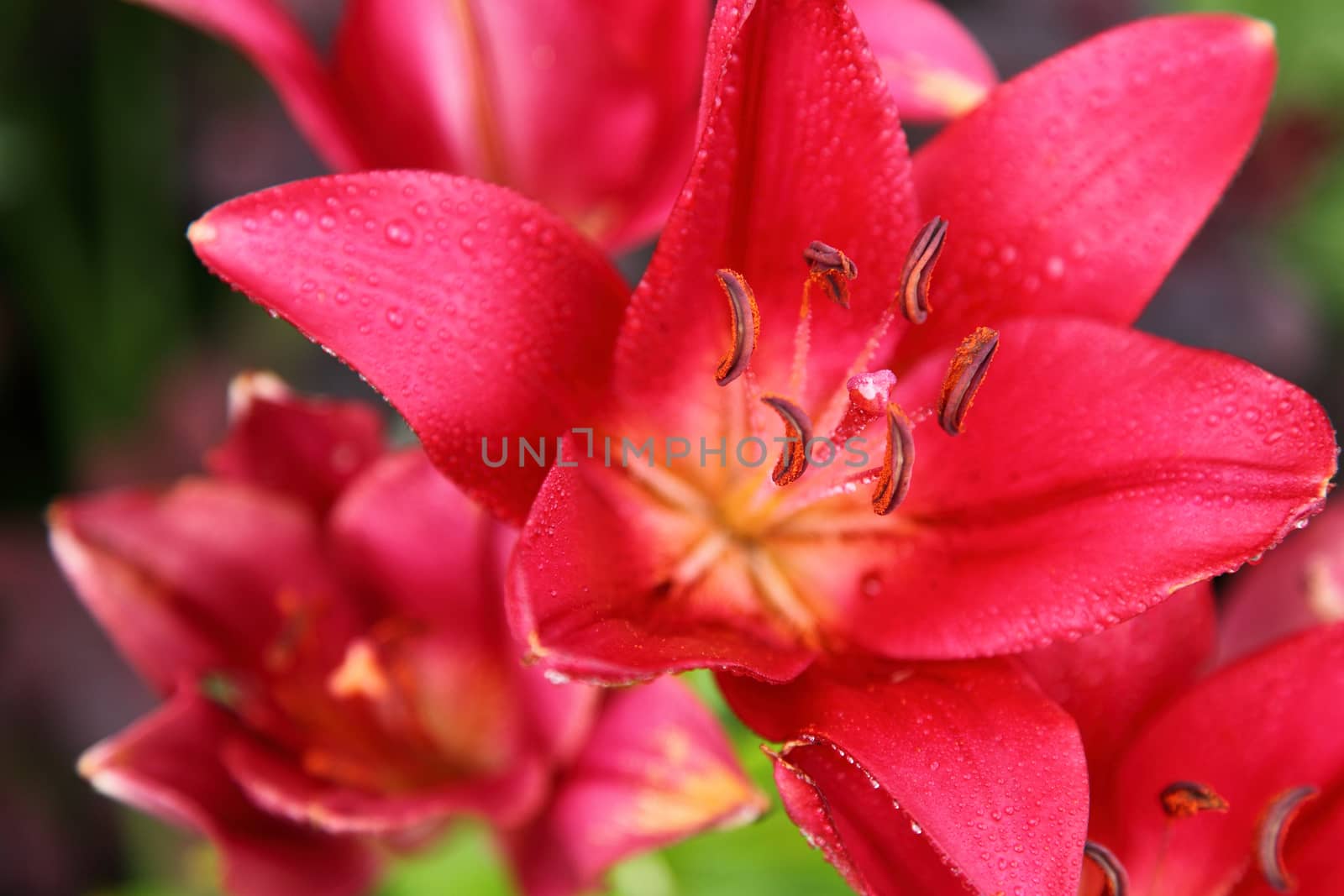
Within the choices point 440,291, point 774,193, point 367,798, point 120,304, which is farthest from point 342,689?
point 120,304

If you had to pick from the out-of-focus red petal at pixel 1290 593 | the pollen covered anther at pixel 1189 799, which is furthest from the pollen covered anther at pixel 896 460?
the out-of-focus red petal at pixel 1290 593

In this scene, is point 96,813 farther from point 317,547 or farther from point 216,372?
point 317,547

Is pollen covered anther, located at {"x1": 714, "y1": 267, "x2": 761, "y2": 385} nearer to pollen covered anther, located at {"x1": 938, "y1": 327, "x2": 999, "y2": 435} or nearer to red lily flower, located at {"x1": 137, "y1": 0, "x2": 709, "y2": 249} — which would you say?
pollen covered anther, located at {"x1": 938, "y1": 327, "x2": 999, "y2": 435}

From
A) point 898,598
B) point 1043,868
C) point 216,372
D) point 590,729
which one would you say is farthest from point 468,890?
point 216,372

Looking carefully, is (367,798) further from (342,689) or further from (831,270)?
(831,270)

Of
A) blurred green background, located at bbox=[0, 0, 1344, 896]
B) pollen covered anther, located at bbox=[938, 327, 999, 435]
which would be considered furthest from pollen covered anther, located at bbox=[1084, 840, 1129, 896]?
blurred green background, located at bbox=[0, 0, 1344, 896]
